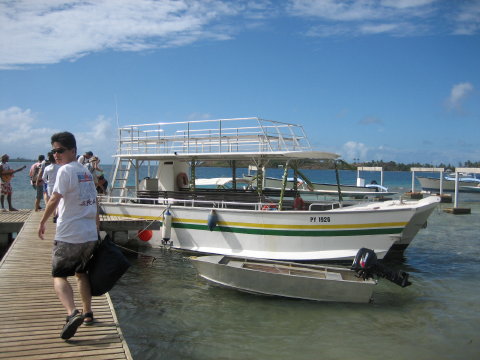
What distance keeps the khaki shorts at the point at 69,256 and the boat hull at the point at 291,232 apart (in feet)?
25.2

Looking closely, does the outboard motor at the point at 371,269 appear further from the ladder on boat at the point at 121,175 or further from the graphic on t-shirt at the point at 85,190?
the ladder on boat at the point at 121,175

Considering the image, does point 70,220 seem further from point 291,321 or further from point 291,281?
point 291,281

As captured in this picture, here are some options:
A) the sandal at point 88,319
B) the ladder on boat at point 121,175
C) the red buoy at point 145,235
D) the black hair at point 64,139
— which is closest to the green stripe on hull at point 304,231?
the red buoy at point 145,235

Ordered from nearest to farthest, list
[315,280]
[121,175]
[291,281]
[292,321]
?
[292,321] → [315,280] → [291,281] → [121,175]

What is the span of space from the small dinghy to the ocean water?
0.22m

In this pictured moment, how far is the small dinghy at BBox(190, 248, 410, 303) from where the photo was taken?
32.3 feet

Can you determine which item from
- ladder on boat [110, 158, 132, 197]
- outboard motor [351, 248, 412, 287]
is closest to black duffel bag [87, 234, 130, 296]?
outboard motor [351, 248, 412, 287]

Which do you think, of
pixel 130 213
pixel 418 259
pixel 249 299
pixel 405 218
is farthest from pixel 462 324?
pixel 130 213

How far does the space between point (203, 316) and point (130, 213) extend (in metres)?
7.11

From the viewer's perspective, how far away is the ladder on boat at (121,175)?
1703 cm

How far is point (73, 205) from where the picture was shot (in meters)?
5.12

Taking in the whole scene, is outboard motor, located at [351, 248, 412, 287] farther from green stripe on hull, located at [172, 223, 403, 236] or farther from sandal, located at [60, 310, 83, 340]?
sandal, located at [60, 310, 83, 340]

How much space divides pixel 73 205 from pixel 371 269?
7.19 meters

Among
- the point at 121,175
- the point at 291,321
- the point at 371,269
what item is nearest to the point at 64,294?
the point at 291,321
